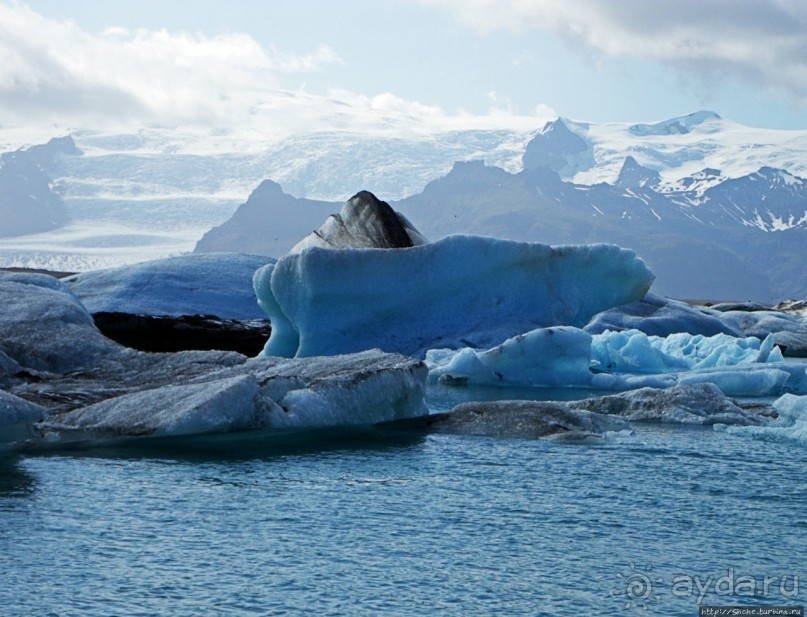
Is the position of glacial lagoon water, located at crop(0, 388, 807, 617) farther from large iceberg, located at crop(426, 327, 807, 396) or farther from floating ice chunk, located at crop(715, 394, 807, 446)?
large iceberg, located at crop(426, 327, 807, 396)

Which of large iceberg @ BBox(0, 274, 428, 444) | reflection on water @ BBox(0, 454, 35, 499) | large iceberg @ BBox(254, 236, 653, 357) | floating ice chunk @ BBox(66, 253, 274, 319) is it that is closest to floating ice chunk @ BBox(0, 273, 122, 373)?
large iceberg @ BBox(0, 274, 428, 444)

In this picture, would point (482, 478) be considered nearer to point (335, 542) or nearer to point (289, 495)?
point (289, 495)

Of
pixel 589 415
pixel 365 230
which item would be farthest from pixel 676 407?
pixel 365 230

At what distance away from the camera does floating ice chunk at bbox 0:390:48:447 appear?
8.38 m

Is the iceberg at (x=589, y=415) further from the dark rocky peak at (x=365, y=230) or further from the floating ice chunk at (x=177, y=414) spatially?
the dark rocky peak at (x=365, y=230)

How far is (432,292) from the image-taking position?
17734 millimetres

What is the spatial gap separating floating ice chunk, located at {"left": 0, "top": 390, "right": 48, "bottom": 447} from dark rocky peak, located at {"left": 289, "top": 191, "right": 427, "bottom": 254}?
957 centimetres

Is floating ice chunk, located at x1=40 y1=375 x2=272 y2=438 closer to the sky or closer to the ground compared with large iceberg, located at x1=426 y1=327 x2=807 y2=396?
closer to the sky

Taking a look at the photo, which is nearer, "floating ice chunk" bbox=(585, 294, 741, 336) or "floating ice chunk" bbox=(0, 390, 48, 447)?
"floating ice chunk" bbox=(0, 390, 48, 447)

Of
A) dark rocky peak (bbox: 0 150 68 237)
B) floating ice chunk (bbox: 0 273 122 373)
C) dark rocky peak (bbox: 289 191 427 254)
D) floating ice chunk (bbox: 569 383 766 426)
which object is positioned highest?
dark rocky peak (bbox: 0 150 68 237)

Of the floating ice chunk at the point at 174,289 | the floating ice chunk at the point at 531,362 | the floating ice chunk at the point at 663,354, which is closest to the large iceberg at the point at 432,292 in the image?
the floating ice chunk at the point at 663,354

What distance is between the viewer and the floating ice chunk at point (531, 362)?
15617 mm

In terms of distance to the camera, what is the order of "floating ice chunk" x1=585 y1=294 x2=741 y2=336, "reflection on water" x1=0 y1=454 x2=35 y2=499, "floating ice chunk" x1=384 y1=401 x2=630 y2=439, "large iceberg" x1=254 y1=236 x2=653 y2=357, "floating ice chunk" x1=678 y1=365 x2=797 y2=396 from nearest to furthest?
1. "reflection on water" x1=0 y1=454 x2=35 y2=499
2. "floating ice chunk" x1=384 y1=401 x2=630 y2=439
3. "floating ice chunk" x1=678 y1=365 x2=797 y2=396
4. "large iceberg" x1=254 y1=236 x2=653 y2=357
5. "floating ice chunk" x1=585 y1=294 x2=741 y2=336

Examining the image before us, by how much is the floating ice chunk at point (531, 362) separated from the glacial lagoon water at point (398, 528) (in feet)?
19.3
